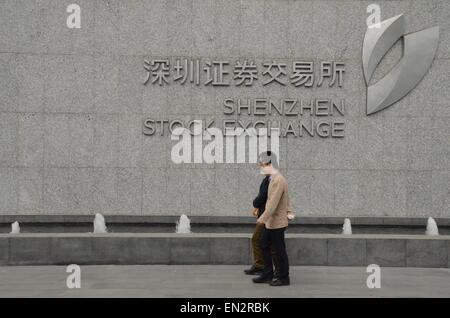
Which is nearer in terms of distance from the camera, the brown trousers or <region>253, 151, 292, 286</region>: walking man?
<region>253, 151, 292, 286</region>: walking man

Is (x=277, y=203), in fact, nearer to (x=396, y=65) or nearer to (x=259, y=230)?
(x=259, y=230)

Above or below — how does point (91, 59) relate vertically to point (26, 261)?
above

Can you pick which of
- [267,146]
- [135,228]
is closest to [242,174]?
[267,146]

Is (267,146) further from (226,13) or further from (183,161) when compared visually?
(226,13)

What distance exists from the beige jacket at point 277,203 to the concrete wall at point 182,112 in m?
5.98

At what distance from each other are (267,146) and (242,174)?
1.00m

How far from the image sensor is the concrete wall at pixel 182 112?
12422mm

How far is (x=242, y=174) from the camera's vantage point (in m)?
12.6

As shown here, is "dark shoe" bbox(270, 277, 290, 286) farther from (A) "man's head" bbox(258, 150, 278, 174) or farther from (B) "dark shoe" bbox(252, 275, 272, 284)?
(A) "man's head" bbox(258, 150, 278, 174)

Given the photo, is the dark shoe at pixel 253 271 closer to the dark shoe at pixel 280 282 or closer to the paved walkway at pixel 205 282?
the paved walkway at pixel 205 282

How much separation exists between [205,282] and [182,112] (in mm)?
6635

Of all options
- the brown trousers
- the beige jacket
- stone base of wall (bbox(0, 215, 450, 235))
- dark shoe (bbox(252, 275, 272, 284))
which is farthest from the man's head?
stone base of wall (bbox(0, 215, 450, 235))

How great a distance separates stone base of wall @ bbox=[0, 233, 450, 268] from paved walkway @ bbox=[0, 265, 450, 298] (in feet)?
0.53

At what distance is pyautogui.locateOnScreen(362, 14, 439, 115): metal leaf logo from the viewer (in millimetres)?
12680
